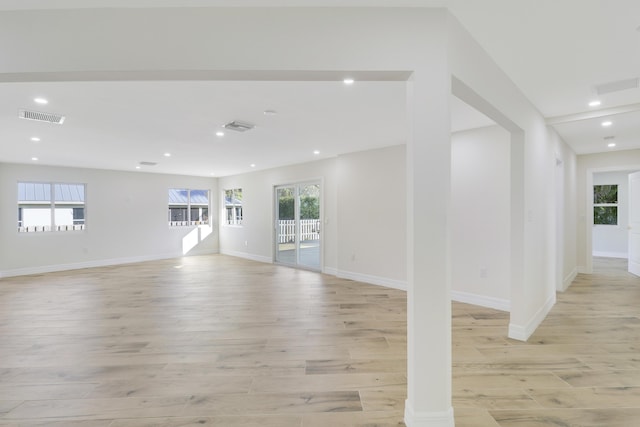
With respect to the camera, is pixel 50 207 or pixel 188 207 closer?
pixel 50 207

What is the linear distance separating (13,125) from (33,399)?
3.56m

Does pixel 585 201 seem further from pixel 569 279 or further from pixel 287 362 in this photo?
pixel 287 362

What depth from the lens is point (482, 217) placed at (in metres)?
4.17

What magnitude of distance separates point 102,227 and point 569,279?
34.1 ft

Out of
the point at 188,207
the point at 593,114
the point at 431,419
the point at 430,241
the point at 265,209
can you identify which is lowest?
the point at 431,419

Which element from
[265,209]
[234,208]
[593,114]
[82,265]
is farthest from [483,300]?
[82,265]

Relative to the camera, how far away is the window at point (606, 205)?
8.00 metres

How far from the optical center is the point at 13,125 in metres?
3.87

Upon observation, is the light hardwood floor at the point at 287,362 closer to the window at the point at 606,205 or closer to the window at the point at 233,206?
the window at the point at 606,205

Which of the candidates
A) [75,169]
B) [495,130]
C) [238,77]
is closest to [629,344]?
[495,130]

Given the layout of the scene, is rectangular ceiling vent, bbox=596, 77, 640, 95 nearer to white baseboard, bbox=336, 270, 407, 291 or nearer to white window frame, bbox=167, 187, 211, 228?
A: white baseboard, bbox=336, 270, 407, 291

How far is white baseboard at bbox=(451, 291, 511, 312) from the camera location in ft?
13.0

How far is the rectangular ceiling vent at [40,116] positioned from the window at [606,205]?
1161cm

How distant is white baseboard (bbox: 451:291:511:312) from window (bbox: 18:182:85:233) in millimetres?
8659
